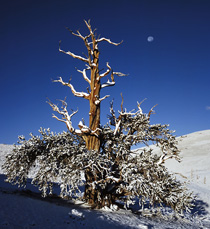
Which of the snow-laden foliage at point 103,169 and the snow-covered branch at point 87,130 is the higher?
the snow-covered branch at point 87,130

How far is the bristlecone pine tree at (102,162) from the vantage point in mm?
7809

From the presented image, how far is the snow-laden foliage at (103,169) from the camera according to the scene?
25.4 feet

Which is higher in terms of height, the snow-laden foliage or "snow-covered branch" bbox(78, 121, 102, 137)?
"snow-covered branch" bbox(78, 121, 102, 137)

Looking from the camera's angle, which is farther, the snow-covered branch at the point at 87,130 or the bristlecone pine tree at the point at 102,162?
the snow-covered branch at the point at 87,130

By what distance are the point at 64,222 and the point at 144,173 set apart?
3914 mm

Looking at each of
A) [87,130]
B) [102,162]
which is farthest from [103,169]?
[87,130]

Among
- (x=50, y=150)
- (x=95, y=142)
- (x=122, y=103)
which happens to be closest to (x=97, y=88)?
(x=122, y=103)

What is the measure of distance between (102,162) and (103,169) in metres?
0.53

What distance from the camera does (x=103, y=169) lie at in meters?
8.22

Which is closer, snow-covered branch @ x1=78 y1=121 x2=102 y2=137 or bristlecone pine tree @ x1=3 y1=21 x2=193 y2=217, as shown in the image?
bristlecone pine tree @ x1=3 y1=21 x2=193 y2=217

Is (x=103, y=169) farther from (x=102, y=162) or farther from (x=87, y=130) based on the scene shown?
(x=87, y=130)

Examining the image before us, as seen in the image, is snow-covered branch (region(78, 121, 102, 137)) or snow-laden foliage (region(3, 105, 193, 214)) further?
snow-covered branch (region(78, 121, 102, 137))

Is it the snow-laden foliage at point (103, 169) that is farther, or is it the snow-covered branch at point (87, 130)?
the snow-covered branch at point (87, 130)

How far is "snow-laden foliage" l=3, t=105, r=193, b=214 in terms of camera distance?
7738mm
